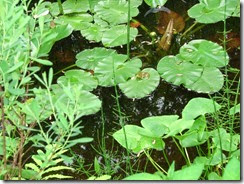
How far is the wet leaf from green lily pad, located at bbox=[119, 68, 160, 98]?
0.25 metres

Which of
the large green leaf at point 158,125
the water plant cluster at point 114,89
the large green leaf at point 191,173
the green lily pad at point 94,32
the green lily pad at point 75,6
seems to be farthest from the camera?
the green lily pad at point 75,6

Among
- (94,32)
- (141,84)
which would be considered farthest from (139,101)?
(94,32)

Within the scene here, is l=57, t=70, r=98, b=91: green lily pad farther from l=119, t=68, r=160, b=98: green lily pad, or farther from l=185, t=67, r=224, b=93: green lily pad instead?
l=185, t=67, r=224, b=93: green lily pad

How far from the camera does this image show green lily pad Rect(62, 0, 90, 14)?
6.73 feet

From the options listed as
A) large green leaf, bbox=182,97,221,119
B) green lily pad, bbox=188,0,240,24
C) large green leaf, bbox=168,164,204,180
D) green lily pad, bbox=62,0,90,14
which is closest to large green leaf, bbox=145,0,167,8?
green lily pad, bbox=188,0,240,24

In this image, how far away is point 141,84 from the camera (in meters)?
1.73

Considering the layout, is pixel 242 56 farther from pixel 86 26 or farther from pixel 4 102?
pixel 4 102

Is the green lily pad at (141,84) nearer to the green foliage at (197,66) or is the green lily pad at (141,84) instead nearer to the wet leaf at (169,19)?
the green foliage at (197,66)

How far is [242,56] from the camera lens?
170 cm

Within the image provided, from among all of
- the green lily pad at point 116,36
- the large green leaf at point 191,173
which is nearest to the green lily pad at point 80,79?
the green lily pad at point 116,36

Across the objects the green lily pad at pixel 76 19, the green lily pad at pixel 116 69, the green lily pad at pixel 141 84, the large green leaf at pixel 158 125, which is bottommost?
the large green leaf at pixel 158 125

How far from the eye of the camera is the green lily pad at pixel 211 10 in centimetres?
188

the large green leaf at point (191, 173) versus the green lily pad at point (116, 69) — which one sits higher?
the large green leaf at point (191, 173)

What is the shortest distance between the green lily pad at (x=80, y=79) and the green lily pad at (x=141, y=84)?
0.09 m
